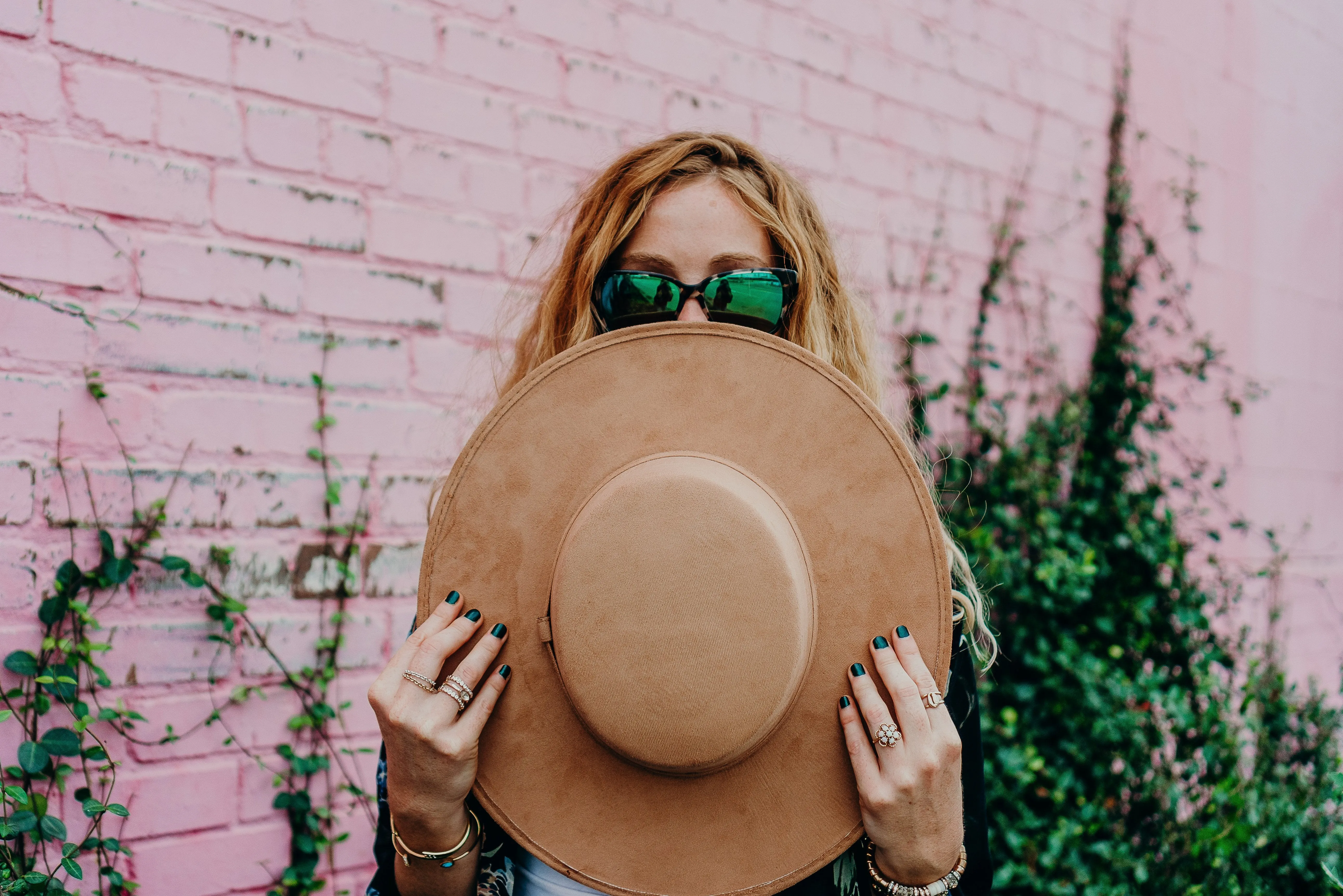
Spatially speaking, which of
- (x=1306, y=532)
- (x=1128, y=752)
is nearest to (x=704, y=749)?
(x=1128, y=752)

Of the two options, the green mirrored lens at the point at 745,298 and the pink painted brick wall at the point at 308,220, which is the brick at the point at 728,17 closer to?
the pink painted brick wall at the point at 308,220

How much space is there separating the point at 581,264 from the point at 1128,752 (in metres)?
2.36

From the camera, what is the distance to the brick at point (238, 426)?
175cm

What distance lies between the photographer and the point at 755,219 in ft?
4.75

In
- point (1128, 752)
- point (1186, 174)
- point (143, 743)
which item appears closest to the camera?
point (143, 743)

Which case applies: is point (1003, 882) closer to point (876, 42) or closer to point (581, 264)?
point (581, 264)

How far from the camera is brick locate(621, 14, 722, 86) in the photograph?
7.54 ft

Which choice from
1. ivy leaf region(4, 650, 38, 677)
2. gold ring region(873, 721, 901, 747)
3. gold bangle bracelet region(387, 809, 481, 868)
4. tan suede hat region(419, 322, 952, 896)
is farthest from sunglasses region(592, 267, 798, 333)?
ivy leaf region(4, 650, 38, 677)

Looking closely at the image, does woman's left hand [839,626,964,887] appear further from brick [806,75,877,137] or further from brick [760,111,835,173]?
brick [806,75,877,137]

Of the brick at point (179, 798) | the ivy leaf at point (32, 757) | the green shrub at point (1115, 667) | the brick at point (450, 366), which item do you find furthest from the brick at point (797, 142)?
the ivy leaf at point (32, 757)

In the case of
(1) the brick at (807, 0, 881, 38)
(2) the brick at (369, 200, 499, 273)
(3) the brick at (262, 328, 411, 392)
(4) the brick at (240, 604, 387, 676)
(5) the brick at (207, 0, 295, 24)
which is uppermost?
(1) the brick at (807, 0, 881, 38)

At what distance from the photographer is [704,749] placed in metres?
0.97

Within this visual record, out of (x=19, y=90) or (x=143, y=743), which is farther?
(x=143, y=743)

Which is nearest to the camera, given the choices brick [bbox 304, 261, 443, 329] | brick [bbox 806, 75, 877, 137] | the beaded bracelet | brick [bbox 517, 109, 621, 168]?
the beaded bracelet
